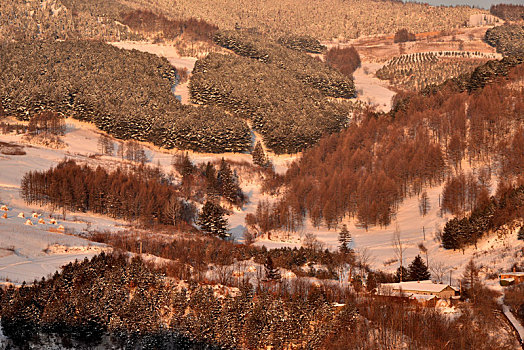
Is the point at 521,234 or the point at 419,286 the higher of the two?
the point at 521,234

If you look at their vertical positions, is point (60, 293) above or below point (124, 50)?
below

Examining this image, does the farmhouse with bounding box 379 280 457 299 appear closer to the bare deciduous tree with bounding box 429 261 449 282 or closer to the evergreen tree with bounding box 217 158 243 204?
the bare deciduous tree with bounding box 429 261 449 282

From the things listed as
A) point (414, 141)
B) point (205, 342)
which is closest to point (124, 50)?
point (414, 141)

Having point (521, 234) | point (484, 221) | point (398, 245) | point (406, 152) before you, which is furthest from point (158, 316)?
point (406, 152)

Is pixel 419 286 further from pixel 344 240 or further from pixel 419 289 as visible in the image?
pixel 344 240

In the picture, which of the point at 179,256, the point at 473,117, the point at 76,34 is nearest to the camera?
the point at 179,256

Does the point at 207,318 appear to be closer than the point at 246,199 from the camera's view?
Yes

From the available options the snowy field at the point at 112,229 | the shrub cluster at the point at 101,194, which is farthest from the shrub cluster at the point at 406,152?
the shrub cluster at the point at 101,194

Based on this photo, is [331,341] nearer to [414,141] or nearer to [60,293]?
[60,293]
